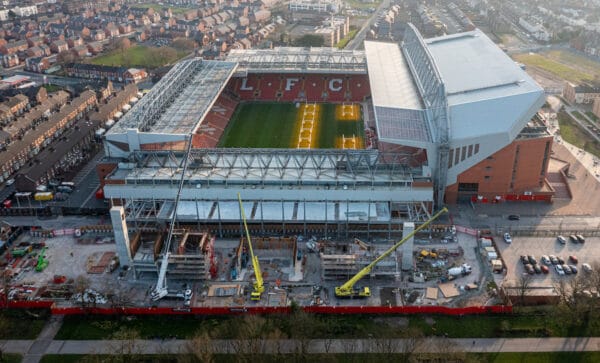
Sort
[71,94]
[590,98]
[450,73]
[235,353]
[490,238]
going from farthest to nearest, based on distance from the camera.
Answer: [71,94]
[590,98]
[450,73]
[490,238]
[235,353]

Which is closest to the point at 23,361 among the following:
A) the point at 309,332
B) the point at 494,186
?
the point at 309,332

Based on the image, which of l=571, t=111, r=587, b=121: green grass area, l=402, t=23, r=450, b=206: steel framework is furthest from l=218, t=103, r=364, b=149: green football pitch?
l=571, t=111, r=587, b=121: green grass area

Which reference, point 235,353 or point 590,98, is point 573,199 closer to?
point 590,98

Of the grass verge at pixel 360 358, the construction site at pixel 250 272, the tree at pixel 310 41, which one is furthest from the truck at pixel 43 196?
the tree at pixel 310 41

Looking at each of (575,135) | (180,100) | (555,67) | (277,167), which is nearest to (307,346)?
(277,167)

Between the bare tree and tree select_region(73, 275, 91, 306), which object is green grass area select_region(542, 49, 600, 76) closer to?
the bare tree

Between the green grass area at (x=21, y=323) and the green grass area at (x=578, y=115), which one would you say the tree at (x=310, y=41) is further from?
the green grass area at (x=21, y=323)

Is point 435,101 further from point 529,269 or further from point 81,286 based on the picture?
point 81,286
